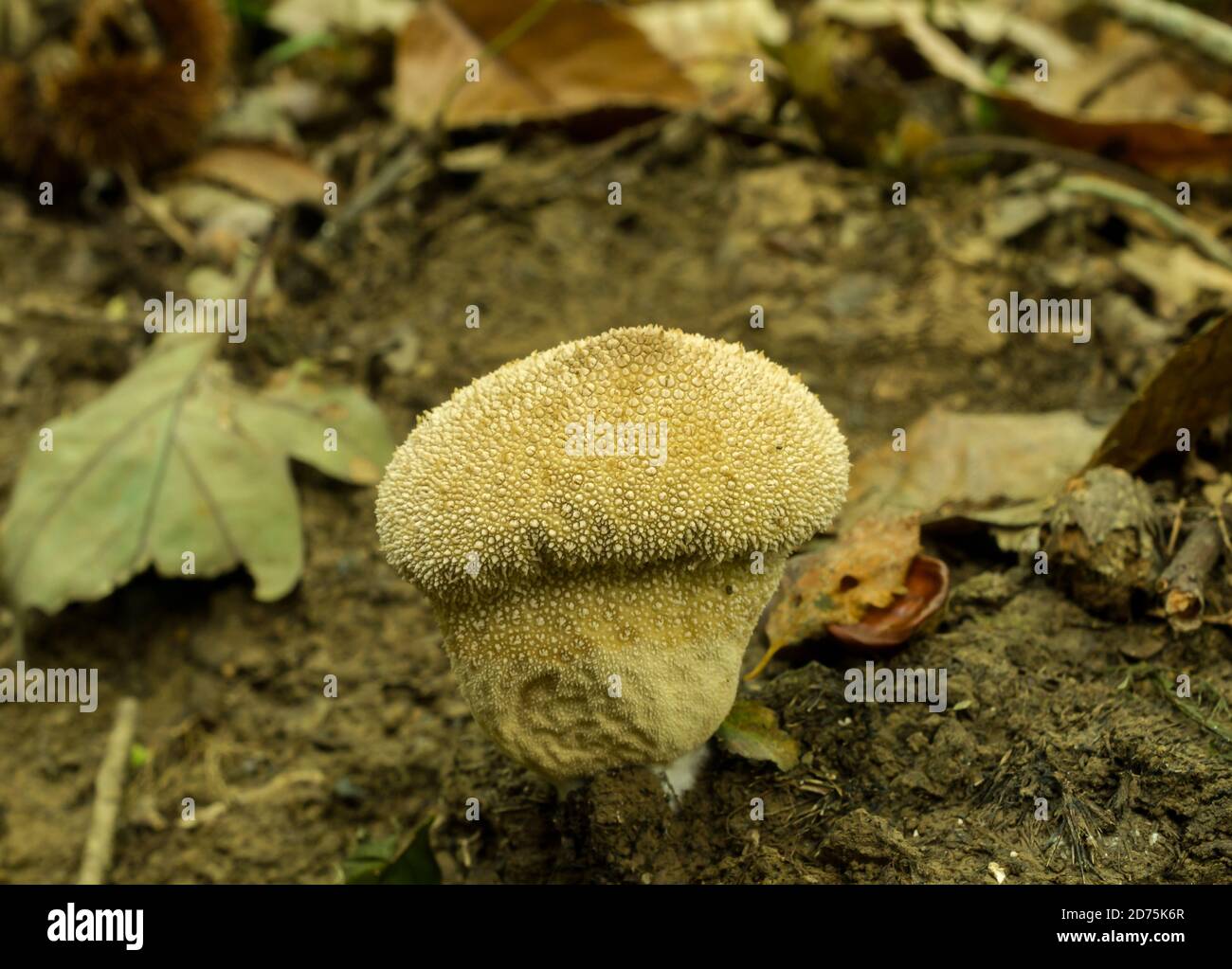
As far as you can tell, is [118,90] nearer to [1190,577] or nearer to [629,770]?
[629,770]

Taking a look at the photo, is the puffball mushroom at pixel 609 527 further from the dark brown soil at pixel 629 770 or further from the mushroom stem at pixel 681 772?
the dark brown soil at pixel 629 770

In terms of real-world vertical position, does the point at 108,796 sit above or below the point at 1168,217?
below

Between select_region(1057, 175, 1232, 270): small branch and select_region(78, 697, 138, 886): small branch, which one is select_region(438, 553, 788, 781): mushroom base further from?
select_region(1057, 175, 1232, 270): small branch

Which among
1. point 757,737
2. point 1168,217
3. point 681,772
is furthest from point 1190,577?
point 1168,217
